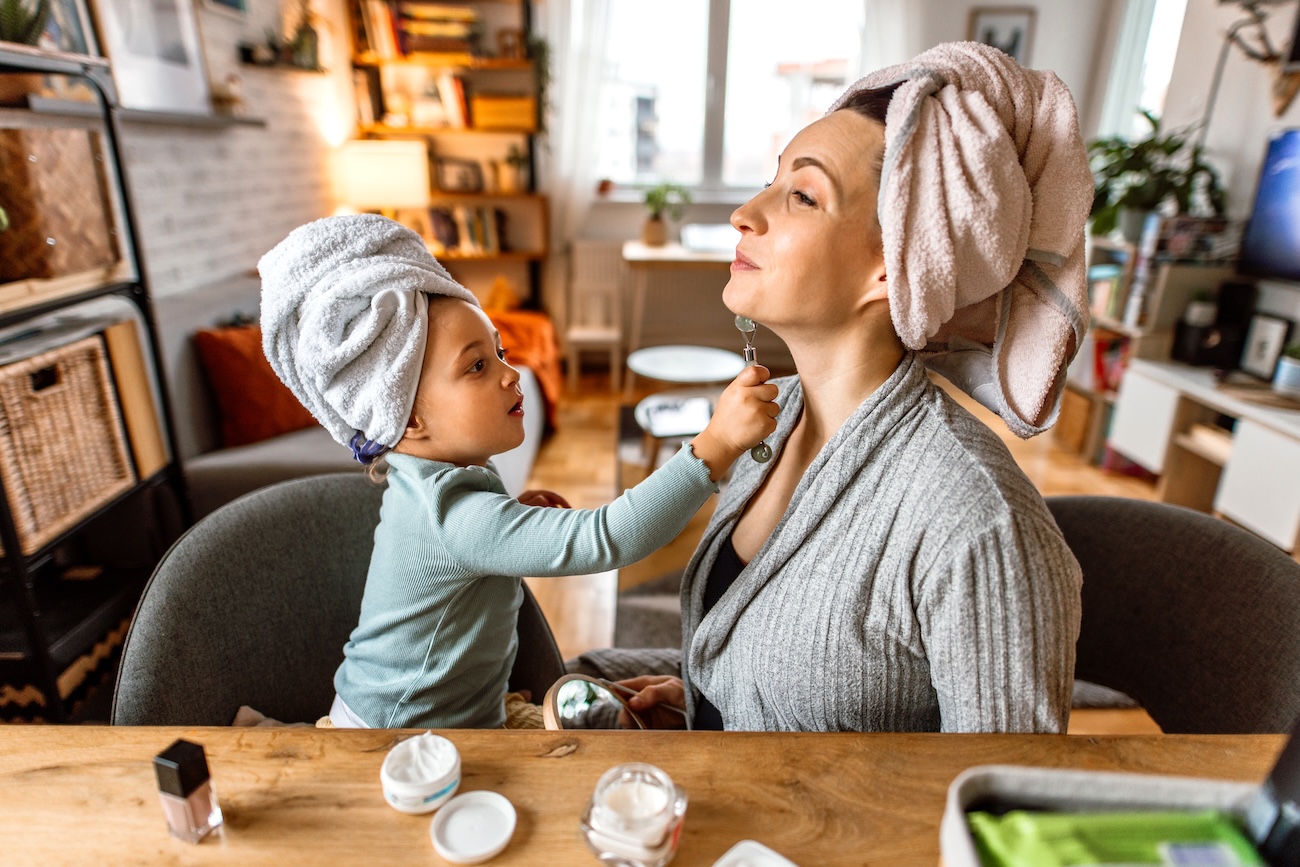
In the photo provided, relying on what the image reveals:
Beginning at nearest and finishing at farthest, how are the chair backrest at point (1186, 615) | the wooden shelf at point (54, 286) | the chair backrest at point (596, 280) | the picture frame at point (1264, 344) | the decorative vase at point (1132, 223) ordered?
the chair backrest at point (1186, 615)
the wooden shelf at point (54, 286)
the picture frame at point (1264, 344)
the decorative vase at point (1132, 223)
the chair backrest at point (596, 280)

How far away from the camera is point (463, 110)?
4523 millimetres

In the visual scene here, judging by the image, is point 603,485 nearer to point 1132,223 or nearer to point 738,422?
point 738,422

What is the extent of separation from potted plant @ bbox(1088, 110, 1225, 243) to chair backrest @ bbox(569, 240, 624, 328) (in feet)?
8.82

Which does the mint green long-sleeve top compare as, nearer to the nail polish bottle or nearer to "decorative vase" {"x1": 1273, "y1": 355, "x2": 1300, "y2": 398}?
the nail polish bottle

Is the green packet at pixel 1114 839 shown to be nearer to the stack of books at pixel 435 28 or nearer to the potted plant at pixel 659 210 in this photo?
the potted plant at pixel 659 210

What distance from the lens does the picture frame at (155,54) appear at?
244cm

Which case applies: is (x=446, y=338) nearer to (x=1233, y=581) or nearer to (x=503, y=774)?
(x=503, y=774)

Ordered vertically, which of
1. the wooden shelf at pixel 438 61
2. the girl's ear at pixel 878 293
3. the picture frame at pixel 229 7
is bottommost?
the girl's ear at pixel 878 293

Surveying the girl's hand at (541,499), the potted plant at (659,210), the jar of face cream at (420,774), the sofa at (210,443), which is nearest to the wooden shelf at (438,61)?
the potted plant at (659,210)

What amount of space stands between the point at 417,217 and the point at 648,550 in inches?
175

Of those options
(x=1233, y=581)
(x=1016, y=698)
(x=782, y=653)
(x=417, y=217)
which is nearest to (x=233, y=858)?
(x=782, y=653)

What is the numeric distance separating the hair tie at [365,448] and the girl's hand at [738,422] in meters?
A: 0.43

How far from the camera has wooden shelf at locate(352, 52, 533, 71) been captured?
14.4 ft

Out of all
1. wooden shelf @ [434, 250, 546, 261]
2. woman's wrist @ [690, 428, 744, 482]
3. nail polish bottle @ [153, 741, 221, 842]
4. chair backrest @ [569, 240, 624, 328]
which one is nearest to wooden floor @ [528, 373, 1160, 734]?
chair backrest @ [569, 240, 624, 328]
